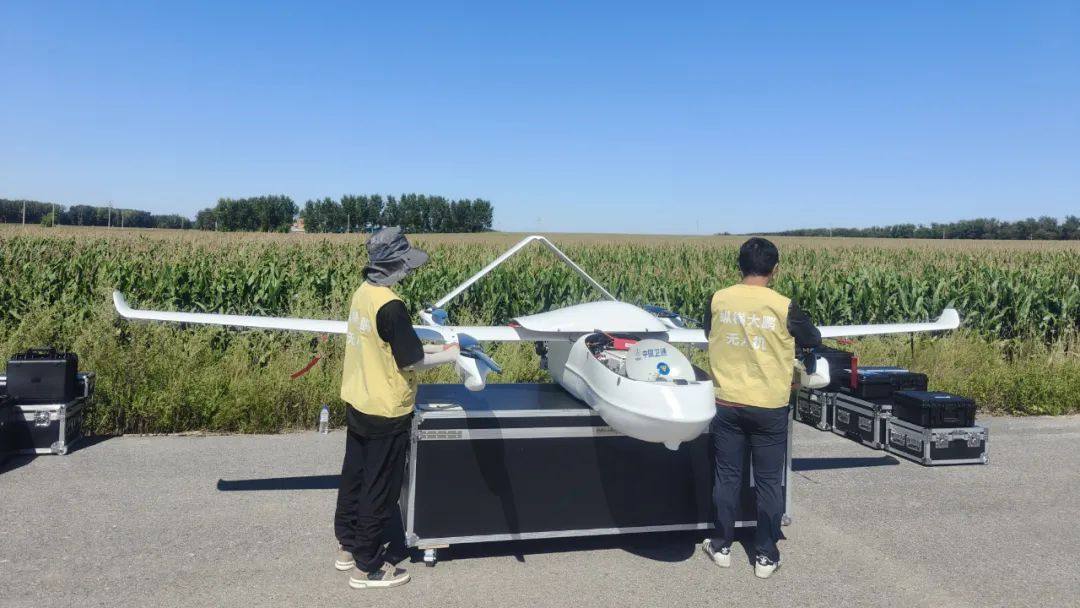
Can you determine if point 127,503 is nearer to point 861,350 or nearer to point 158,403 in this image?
point 158,403

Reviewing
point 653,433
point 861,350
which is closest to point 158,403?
point 653,433

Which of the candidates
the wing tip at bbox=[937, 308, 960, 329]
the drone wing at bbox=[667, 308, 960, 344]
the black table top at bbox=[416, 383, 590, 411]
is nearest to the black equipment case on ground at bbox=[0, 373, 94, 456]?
the black table top at bbox=[416, 383, 590, 411]

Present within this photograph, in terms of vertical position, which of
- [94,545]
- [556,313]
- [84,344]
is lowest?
[94,545]

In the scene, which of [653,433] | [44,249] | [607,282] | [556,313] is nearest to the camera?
[653,433]

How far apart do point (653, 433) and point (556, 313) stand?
157cm

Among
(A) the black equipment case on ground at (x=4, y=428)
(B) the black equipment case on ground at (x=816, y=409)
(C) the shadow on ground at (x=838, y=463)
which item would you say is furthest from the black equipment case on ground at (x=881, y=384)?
(A) the black equipment case on ground at (x=4, y=428)

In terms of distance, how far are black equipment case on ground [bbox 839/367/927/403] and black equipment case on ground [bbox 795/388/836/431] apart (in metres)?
0.27

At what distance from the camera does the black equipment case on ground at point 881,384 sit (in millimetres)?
7688

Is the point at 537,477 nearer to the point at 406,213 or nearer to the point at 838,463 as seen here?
the point at 838,463

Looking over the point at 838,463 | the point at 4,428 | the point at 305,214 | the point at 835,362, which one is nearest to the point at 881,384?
the point at 835,362

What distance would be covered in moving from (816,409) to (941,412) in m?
1.72

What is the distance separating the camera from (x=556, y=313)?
206 inches

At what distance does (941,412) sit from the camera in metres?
6.85

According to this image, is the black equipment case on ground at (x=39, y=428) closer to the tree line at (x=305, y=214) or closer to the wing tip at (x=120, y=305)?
the wing tip at (x=120, y=305)
